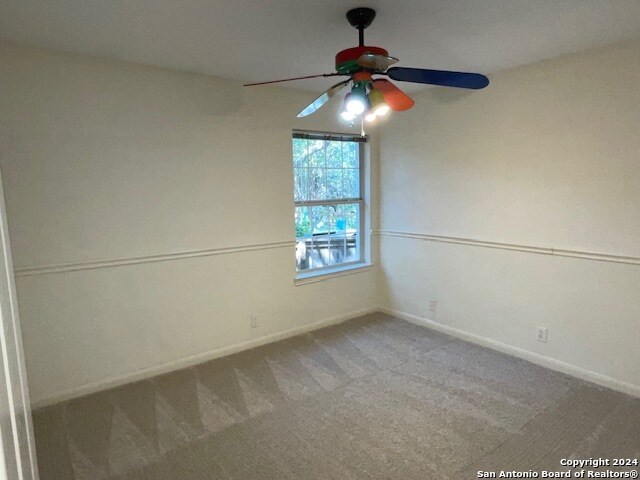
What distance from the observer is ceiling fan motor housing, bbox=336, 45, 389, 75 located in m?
1.79

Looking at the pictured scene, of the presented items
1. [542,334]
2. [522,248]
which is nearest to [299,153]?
[522,248]

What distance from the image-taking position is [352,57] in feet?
5.94

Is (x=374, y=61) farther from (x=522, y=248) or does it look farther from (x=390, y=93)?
(x=522, y=248)

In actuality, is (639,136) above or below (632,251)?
above

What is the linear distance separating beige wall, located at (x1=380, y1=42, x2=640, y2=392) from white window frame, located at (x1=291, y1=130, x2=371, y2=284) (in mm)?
316

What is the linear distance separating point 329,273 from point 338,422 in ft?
5.71

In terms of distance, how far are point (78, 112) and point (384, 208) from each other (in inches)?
110

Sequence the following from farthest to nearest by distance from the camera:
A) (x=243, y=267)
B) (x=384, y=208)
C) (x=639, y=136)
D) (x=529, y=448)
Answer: (x=384, y=208), (x=243, y=267), (x=639, y=136), (x=529, y=448)

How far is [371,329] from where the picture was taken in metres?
3.80

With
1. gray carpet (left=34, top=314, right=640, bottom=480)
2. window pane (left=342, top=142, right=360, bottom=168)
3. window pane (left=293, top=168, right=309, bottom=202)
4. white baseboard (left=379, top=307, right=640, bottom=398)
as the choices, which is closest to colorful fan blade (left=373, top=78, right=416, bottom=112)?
window pane (left=293, top=168, right=309, bottom=202)

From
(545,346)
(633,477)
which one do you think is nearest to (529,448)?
(633,477)

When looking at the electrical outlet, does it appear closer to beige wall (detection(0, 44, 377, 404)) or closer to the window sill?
the window sill

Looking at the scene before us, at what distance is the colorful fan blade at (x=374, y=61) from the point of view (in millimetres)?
1751

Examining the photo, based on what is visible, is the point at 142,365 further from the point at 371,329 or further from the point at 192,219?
the point at 371,329
